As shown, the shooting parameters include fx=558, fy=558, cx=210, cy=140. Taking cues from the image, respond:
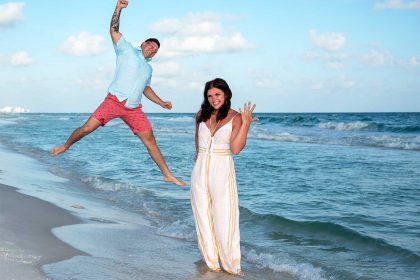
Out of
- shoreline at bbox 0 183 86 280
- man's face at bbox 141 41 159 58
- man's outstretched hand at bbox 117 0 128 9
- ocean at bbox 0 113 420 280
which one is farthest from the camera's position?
ocean at bbox 0 113 420 280

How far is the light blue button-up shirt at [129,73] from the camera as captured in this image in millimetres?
6020

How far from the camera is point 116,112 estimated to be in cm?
616

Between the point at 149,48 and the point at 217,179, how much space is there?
5.47 ft

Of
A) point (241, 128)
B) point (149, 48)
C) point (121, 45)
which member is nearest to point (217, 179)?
point (241, 128)

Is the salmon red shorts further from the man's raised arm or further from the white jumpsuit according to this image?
the white jumpsuit

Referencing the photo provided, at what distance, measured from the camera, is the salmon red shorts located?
6137 millimetres

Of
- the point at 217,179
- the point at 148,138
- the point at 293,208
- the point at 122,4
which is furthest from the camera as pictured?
the point at 293,208

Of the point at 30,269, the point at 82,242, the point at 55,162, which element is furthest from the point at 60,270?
the point at 55,162

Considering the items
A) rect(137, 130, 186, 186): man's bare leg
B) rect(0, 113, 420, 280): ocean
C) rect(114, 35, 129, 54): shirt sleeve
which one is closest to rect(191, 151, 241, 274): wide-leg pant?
rect(0, 113, 420, 280): ocean

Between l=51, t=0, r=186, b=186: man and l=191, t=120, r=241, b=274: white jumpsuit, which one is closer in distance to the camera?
l=191, t=120, r=241, b=274: white jumpsuit

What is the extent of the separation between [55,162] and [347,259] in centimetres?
1165

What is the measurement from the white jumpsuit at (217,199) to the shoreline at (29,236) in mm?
1314

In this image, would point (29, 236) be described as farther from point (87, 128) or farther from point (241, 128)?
point (241, 128)

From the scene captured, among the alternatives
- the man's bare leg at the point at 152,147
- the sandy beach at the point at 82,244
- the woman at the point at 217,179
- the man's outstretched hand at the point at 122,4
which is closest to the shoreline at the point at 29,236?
the sandy beach at the point at 82,244
